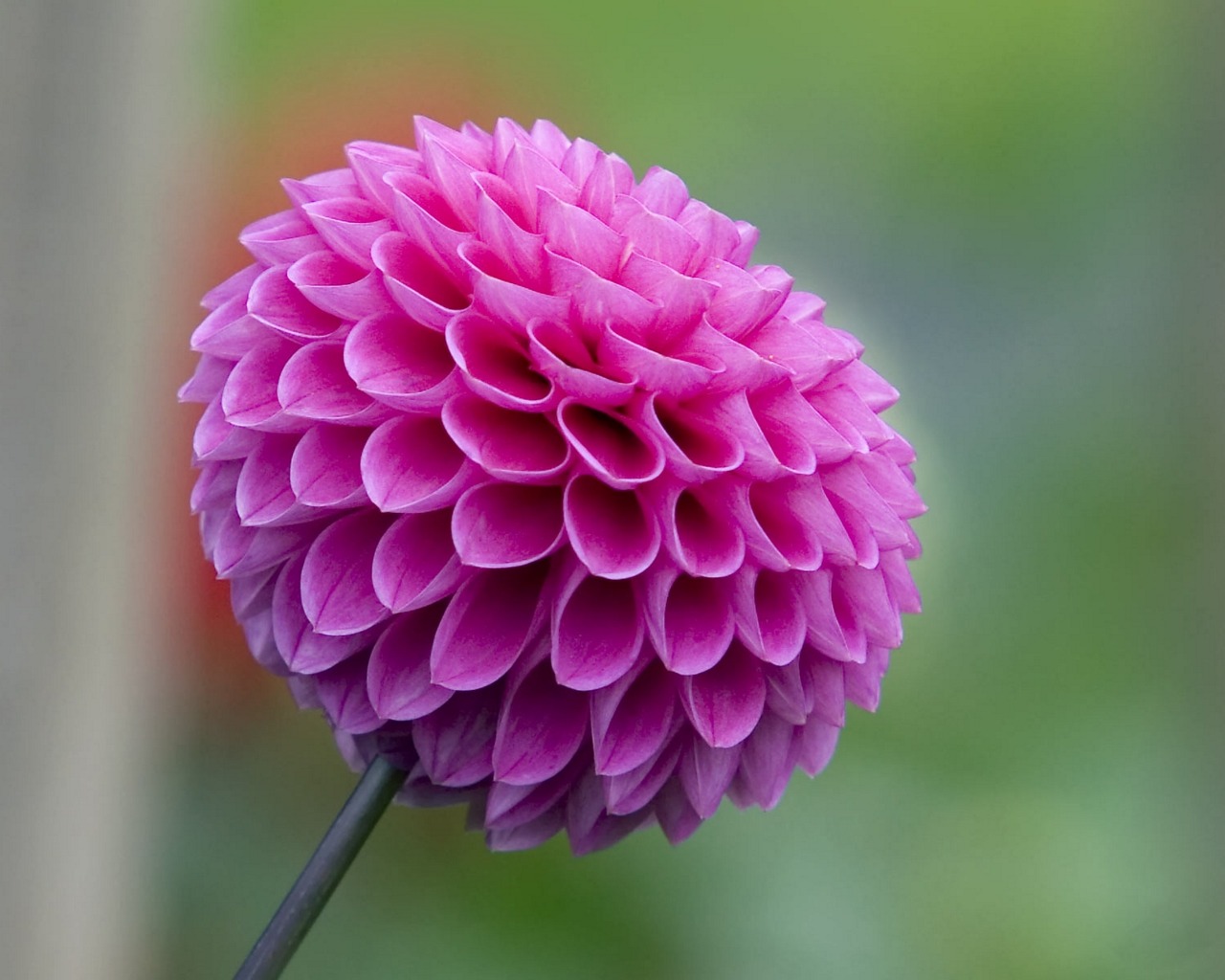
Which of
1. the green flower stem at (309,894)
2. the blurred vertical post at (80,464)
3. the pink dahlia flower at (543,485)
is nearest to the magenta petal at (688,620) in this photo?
the pink dahlia flower at (543,485)

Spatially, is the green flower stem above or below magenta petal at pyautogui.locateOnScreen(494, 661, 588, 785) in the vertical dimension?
below

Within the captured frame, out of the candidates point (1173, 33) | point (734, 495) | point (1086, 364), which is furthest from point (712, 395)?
point (1173, 33)

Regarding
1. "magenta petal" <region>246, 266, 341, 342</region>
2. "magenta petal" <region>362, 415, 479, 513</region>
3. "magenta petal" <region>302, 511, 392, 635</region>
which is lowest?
"magenta petal" <region>302, 511, 392, 635</region>

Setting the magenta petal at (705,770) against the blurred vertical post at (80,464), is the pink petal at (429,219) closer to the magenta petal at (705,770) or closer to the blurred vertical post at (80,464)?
the magenta petal at (705,770)

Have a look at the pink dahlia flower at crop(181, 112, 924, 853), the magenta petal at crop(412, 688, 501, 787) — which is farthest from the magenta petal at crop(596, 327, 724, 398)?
the magenta petal at crop(412, 688, 501, 787)

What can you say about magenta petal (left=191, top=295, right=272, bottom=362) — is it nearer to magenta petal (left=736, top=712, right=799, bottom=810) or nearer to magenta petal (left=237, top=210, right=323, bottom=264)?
magenta petal (left=237, top=210, right=323, bottom=264)

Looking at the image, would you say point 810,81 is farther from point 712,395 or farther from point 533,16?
point 712,395

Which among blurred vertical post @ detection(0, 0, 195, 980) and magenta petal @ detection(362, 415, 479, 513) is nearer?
magenta petal @ detection(362, 415, 479, 513)

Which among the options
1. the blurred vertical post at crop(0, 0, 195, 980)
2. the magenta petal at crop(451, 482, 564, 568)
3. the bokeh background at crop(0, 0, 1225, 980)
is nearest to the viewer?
the magenta petal at crop(451, 482, 564, 568)
